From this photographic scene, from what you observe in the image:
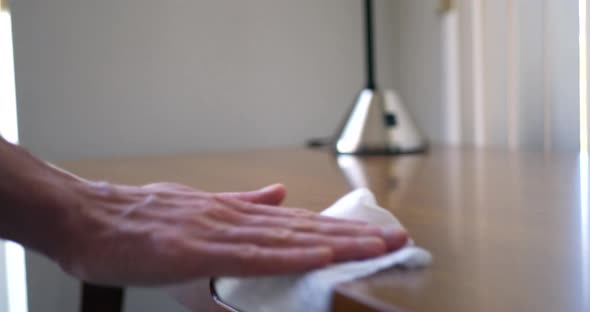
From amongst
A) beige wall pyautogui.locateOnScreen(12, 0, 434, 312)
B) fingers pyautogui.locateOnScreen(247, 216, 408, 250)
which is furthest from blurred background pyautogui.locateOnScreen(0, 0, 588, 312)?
fingers pyautogui.locateOnScreen(247, 216, 408, 250)

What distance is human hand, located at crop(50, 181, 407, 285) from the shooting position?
38cm

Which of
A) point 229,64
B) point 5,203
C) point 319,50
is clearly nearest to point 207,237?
point 5,203

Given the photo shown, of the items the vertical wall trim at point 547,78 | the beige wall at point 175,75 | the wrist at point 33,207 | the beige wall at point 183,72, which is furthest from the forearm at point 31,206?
the vertical wall trim at point 547,78

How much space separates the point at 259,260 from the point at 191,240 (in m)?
0.05

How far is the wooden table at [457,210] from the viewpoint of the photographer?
33 cm

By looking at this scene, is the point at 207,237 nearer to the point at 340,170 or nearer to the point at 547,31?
the point at 340,170

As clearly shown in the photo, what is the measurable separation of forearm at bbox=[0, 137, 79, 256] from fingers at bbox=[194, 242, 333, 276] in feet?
0.41

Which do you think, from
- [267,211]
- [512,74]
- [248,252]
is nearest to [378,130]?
[512,74]

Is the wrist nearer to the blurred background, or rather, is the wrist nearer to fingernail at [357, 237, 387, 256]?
fingernail at [357, 237, 387, 256]

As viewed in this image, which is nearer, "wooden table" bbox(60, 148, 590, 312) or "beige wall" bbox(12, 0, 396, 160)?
"wooden table" bbox(60, 148, 590, 312)

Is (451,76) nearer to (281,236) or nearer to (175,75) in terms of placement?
(175,75)

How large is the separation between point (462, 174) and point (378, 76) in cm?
102

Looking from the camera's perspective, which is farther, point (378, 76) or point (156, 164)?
point (378, 76)

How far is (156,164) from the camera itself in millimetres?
1173
